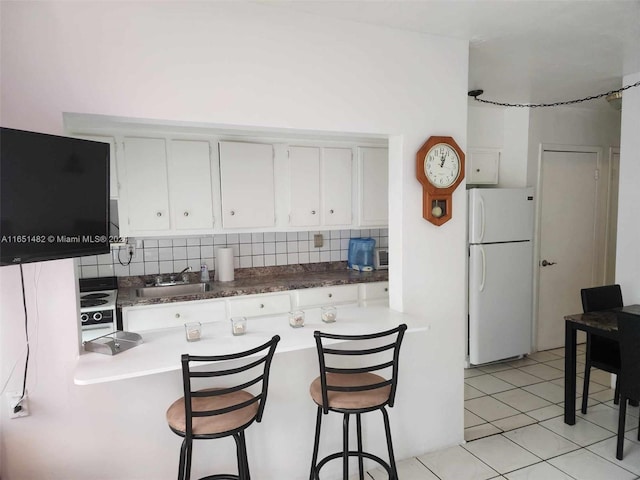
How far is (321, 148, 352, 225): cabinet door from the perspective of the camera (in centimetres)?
394

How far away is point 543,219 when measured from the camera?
4.41m

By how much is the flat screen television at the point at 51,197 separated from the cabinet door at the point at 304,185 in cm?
218

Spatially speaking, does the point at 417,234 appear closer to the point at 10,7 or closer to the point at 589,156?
the point at 10,7

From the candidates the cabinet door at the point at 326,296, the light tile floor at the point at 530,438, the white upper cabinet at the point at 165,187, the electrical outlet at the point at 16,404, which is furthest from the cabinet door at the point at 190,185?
the light tile floor at the point at 530,438

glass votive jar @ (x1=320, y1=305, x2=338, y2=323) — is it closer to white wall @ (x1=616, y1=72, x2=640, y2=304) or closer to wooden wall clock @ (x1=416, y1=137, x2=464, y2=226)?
wooden wall clock @ (x1=416, y1=137, x2=464, y2=226)

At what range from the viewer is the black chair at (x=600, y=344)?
2904 mm

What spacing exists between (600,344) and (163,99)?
3309 millimetres

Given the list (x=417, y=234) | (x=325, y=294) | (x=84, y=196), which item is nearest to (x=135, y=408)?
(x=84, y=196)

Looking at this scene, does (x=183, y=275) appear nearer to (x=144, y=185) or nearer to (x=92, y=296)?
(x=92, y=296)

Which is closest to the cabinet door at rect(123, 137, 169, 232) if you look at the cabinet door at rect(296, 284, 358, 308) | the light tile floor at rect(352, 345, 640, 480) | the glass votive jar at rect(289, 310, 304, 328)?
the cabinet door at rect(296, 284, 358, 308)

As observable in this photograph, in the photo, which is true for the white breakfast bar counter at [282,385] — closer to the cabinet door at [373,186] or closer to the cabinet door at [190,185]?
the cabinet door at [190,185]

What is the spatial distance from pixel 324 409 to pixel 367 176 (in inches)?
105

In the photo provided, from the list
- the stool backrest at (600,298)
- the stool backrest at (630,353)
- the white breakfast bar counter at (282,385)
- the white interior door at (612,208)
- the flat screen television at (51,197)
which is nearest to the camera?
the flat screen television at (51,197)

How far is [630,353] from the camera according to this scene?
95.5 inches
